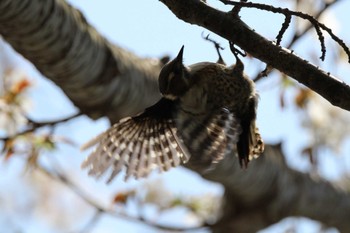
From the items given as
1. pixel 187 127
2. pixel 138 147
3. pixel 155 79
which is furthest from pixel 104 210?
pixel 187 127

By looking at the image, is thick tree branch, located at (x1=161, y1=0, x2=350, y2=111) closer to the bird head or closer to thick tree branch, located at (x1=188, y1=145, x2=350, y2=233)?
the bird head

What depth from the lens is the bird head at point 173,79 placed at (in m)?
2.83

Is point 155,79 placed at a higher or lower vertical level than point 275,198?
higher

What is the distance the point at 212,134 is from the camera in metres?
2.95

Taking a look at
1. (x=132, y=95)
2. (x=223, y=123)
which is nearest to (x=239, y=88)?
(x=223, y=123)

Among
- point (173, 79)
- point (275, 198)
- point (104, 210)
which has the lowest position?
point (104, 210)

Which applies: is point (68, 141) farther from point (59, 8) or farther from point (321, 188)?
point (321, 188)

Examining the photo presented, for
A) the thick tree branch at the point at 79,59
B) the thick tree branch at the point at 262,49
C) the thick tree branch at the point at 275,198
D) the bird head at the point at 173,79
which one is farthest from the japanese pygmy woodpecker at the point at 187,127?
the thick tree branch at the point at 262,49

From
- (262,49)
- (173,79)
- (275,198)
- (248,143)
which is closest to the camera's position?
(262,49)

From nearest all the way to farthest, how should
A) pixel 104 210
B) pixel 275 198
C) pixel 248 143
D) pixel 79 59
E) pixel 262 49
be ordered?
pixel 262 49 < pixel 79 59 < pixel 248 143 < pixel 104 210 < pixel 275 198

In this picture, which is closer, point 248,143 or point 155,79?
point 248,143

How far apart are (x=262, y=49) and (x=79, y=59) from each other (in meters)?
1.06

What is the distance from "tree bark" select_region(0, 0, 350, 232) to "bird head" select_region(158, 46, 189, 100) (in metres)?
0.22

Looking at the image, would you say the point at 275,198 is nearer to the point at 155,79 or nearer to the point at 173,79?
the point at 155,79
